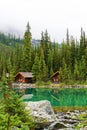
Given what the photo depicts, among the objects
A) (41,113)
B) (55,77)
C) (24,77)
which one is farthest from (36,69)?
(41,113)

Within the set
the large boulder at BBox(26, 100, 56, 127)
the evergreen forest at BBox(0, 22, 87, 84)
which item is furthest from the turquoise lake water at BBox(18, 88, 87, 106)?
the evergreen forest at BBox(0, 22, 87, 84)

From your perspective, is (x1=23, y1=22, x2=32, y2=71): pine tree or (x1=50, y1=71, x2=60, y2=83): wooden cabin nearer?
(x1=50, y1=71, x2=60, y2=83): wooden cabin

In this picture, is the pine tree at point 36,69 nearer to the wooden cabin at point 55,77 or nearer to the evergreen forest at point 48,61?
the evergreen forest at point 48,61

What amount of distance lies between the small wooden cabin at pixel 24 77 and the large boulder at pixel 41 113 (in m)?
56.3

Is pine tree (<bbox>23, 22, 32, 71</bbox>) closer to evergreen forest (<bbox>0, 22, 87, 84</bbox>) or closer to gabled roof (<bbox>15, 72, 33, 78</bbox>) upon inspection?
evergreen forest (<bbox>0, 22, 87, 84</bbox>)

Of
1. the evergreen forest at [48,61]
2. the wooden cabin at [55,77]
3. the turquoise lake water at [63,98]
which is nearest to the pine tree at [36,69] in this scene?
the evergreen forest at [48,61]

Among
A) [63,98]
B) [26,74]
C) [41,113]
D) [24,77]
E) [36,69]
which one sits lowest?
[63,98]

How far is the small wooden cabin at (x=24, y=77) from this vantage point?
78562 millimetres

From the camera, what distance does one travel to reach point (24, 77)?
7844 centimetres

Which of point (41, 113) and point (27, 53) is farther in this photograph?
point (27, 53)

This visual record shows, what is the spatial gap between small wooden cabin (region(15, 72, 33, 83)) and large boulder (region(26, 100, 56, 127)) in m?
56.3

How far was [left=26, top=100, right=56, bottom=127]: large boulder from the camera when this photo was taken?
60.7ft

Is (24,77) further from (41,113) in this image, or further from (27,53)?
(41,113)

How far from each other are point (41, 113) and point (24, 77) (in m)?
58.6
